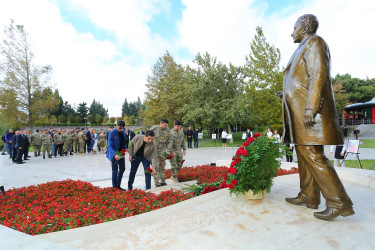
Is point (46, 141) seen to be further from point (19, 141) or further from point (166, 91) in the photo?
point (166, 91)

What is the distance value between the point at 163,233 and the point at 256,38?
2319cm

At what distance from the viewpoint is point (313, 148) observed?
313cm

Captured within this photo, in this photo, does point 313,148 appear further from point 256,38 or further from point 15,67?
point 15,67

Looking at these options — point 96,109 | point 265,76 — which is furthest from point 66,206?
point 96,109

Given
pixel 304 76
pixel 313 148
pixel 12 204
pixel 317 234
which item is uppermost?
pixel 304 76

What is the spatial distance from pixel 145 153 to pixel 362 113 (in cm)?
5509

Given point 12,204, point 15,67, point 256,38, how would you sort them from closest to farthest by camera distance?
point 12,204 < point 256,38 < point 15,67

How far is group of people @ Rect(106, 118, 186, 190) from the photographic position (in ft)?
20.2

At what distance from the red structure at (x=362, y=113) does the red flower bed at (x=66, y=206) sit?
48.5 meters

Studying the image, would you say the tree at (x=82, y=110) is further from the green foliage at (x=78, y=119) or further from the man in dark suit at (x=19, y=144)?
the man in dark suit at (x=19, y=144)

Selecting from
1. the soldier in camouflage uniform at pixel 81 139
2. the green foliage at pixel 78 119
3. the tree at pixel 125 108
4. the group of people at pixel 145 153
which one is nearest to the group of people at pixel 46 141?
the soldier in camouflage uniform at pixel 81 139

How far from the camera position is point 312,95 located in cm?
300

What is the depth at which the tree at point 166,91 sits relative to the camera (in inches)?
1080

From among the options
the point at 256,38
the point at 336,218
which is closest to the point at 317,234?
the point at 336,218
